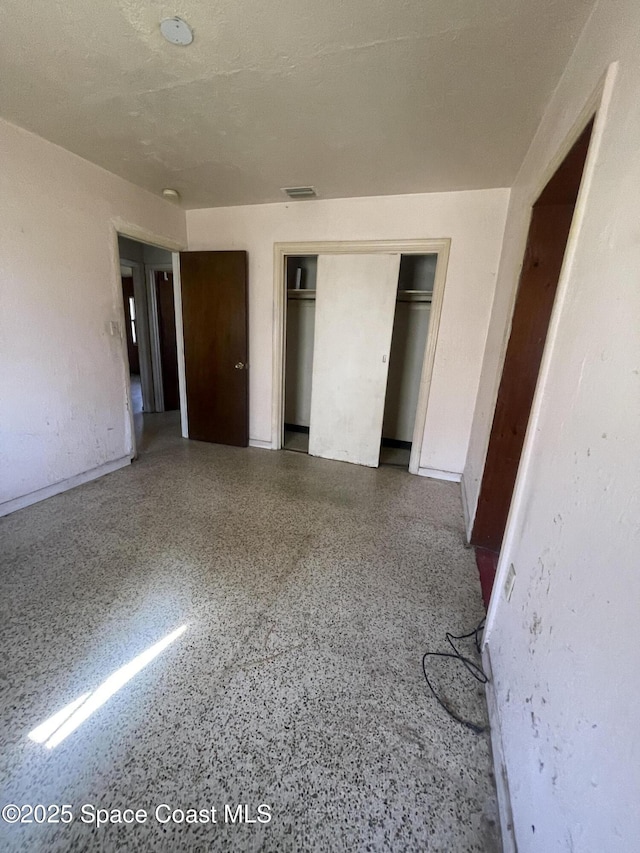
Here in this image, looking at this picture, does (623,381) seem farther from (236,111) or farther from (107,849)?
(236,111)

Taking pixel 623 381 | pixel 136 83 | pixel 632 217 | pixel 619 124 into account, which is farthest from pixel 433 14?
pixel 623 381

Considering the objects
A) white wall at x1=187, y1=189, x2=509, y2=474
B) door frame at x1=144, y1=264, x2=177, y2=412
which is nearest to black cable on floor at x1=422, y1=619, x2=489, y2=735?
white wall at x1=187, y1=189, x2=509, y2=474

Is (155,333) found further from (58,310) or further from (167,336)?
(58,310)

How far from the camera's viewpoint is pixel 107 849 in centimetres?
85

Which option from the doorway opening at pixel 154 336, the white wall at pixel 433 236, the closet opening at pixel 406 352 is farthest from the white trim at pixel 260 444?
the closet opening at pixel 406 352

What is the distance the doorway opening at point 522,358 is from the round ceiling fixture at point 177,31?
1625mm

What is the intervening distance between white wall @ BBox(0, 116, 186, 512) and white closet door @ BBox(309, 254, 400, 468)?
179 cm

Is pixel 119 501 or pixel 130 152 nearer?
pixel 130 152

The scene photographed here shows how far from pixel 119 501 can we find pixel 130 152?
2.49 meters

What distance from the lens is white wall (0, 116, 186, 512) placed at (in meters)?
2.12

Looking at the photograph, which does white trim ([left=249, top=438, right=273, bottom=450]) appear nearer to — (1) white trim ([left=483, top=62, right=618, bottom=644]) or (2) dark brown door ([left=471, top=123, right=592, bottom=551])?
(2) dark brown door ([left=471, top=123, right=592, bottom=551])

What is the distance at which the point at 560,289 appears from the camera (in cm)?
109

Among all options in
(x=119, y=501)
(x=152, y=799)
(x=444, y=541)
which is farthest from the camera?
(x=119, y=501)

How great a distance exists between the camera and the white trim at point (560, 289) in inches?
36.3
